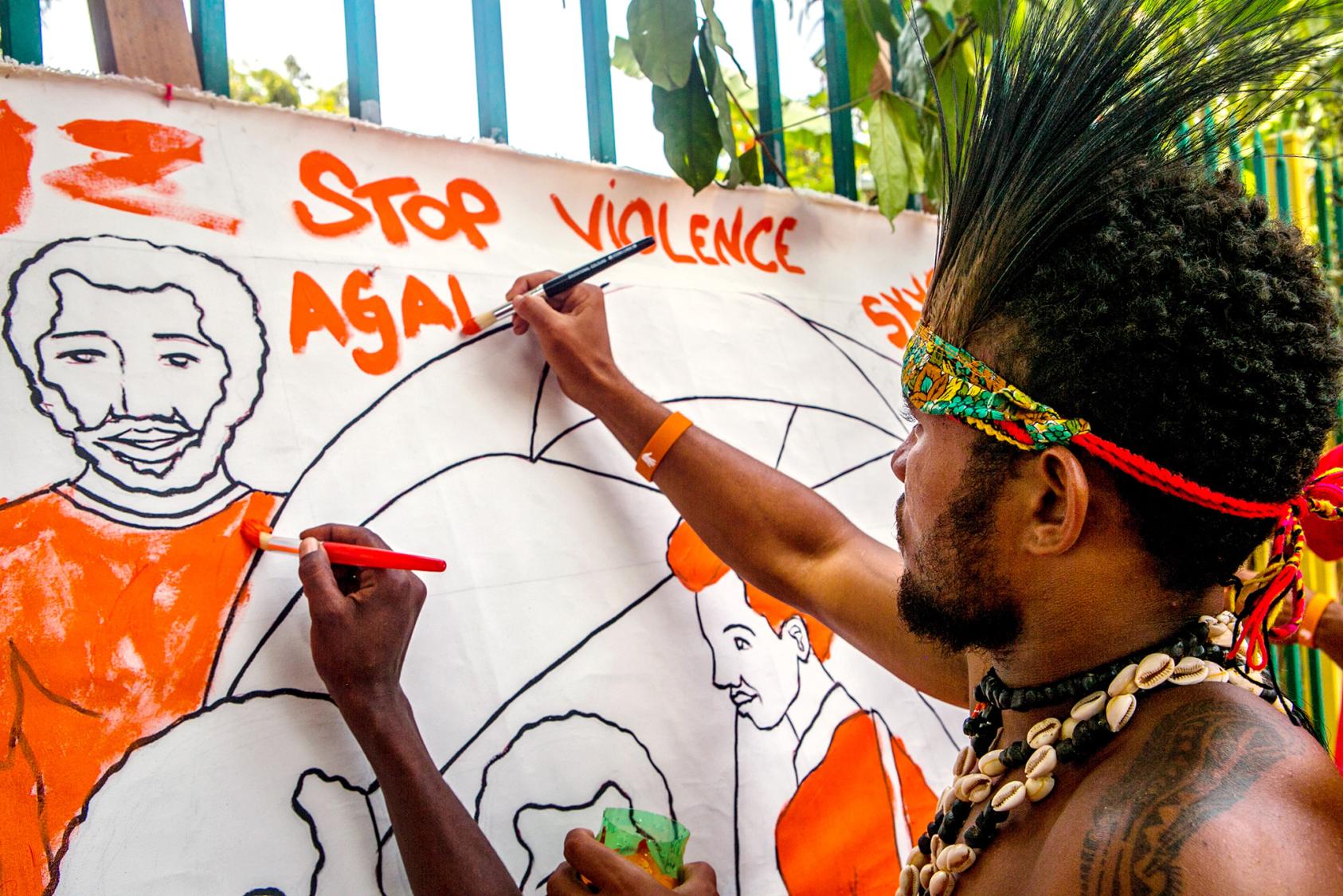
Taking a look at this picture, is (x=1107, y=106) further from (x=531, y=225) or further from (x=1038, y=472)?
(x=531, y=225)

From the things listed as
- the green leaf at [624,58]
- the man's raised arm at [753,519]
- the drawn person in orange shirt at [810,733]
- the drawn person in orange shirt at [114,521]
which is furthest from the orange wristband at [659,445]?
the green leaf at [624,58]

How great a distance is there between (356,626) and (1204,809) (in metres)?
0.84

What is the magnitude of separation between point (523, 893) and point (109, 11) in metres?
1.14

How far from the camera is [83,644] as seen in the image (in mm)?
1020

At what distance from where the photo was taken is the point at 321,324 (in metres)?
1.25

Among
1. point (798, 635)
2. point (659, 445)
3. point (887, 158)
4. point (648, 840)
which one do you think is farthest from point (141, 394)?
point (887, 158)

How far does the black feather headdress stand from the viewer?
1024 mm

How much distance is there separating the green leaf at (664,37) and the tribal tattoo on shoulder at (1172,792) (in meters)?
1.09

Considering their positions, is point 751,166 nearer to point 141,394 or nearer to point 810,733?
point 810,733

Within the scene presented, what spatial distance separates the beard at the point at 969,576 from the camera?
43.2 inches

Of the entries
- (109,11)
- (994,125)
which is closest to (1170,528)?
(994,125)

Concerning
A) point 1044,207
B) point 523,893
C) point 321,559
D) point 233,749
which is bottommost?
point 523,893

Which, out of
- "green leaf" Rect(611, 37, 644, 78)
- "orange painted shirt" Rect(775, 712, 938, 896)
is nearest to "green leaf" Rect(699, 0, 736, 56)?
"green leaf" Rect(611, 37, 644, 78)

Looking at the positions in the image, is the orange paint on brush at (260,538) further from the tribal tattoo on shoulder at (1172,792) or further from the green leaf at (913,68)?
the green leaf at (913,68)
